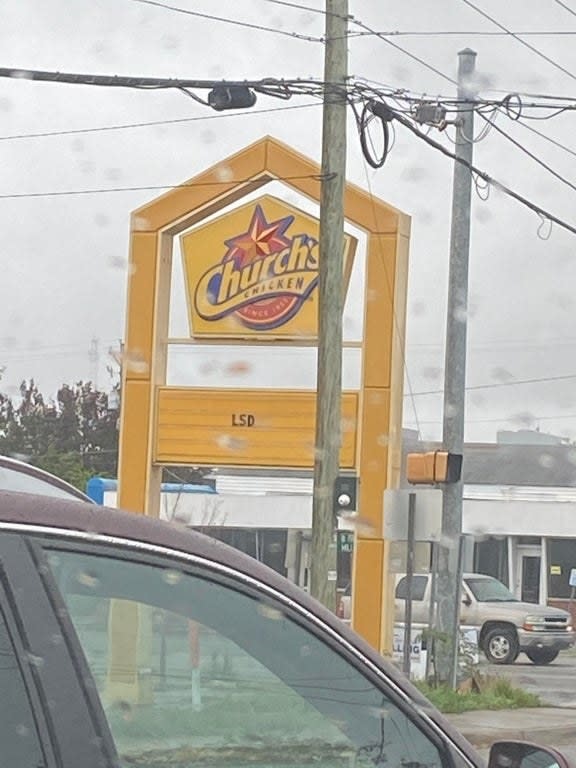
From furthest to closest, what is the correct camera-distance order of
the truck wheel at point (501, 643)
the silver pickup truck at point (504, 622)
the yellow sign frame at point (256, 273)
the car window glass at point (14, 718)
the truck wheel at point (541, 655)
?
the truck wheel at point (541, 655)
the truck wheel at point (501, 643)
the silver pickup truck at point (504, 622)
the yellow sign frame at point (256, 273)
the car window glass at point (14, 718)

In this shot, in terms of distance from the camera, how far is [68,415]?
5003cm

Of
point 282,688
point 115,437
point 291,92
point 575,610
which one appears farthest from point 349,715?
point 115,437

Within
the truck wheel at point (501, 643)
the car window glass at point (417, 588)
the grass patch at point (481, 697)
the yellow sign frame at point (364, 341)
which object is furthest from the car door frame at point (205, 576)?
the truck wheel at point (501, 643)

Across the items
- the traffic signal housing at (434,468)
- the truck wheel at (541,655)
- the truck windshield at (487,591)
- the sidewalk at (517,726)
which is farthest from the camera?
the truck wheel at (541,655)

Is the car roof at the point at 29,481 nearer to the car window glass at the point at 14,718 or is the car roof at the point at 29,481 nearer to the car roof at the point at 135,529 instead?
the car roof at the point at 135,529

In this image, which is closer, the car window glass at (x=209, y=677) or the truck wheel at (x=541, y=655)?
the car window glass at (x=209, y=677)

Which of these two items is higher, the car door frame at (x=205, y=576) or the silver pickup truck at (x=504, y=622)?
the car door frame at (x=205, y=576)

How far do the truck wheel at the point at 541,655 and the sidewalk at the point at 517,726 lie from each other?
1303 cm

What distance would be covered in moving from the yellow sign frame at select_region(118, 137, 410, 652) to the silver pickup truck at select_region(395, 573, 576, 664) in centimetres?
948

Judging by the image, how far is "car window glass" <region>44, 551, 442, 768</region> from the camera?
2.52 m

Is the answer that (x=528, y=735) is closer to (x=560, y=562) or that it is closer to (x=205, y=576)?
(x=205, y=576)

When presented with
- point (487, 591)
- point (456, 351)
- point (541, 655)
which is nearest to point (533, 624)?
point (487, 591)

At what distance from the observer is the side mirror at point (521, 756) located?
294 cm

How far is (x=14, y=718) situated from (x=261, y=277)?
21.6 meters
